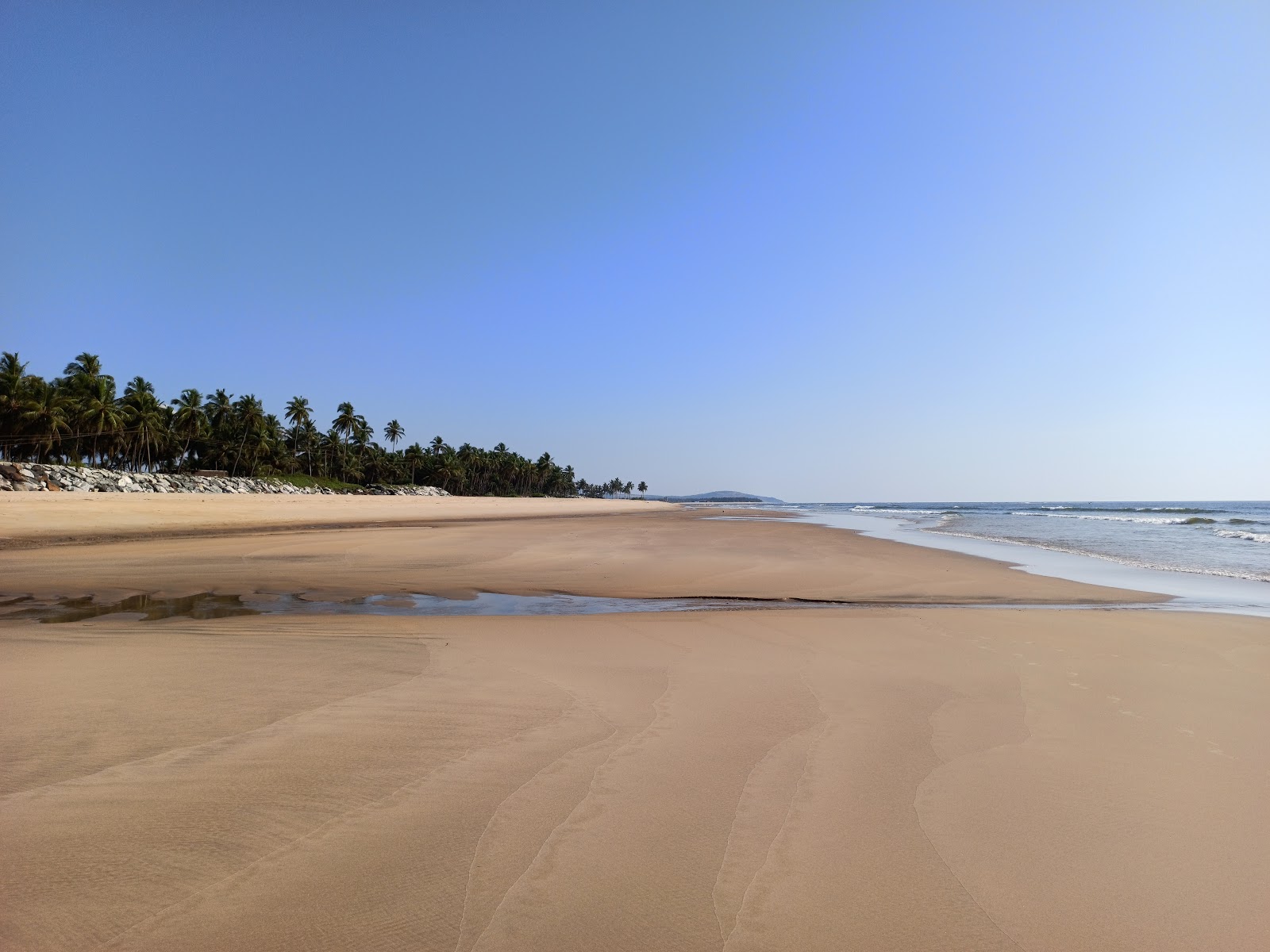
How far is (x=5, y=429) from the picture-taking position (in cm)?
5869

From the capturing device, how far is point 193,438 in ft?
270

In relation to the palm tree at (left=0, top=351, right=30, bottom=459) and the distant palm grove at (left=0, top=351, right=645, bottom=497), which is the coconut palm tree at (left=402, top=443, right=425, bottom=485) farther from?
the palm tree at (left=0, top=351, right=30, bottom=459)

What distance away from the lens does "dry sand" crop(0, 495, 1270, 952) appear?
2.31m

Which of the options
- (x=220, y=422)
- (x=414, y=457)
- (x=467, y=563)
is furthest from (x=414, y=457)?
(x=467, y=563)

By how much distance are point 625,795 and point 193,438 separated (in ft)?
318

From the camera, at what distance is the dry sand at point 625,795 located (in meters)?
2.31

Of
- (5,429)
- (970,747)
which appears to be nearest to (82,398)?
(5,429)

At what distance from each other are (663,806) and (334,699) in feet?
8.83

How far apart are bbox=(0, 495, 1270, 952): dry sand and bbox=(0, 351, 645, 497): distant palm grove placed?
7298 cm

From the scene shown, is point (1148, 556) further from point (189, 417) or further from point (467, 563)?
point (189, 417)

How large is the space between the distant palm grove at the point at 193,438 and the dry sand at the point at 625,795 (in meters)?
73.0

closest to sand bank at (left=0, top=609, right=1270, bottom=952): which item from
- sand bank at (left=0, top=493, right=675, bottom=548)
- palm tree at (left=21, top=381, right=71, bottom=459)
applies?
sand bank at (left=0, top=493, right=675, bottom=548)

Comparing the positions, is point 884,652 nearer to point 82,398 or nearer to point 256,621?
point 256,621

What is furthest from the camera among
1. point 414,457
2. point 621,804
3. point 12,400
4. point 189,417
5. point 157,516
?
point 414,457
